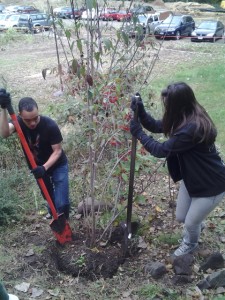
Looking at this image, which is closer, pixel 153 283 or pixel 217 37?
pixel 153 283

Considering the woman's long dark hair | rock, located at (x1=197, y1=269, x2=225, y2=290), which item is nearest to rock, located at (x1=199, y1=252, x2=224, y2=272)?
rock, located at (x1=197, y1=269, x2=225, y2=290)

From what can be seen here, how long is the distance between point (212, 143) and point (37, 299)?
178cm

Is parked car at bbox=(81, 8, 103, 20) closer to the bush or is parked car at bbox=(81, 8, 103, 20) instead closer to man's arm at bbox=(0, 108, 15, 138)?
man's arm at bbox=(0, 108, 15, 138)

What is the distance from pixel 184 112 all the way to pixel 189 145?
0.80 ft

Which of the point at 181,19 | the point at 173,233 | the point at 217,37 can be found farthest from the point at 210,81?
the point at 181,19

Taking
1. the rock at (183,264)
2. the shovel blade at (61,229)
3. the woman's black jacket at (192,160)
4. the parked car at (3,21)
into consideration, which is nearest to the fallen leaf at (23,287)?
the shovel blade at (61,229)

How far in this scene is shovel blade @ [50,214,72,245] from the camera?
3.55 metres

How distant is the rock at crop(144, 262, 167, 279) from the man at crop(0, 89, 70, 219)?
0.99m

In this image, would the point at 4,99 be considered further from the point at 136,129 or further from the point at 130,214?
the point at 130,214

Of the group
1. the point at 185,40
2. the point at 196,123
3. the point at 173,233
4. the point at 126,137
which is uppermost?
the point at 196,123

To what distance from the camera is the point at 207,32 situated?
19.2 meters

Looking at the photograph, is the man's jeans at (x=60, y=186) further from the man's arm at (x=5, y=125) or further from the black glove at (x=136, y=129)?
the black glove at (x=136, y=129)

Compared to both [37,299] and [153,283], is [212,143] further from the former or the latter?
[37,299]

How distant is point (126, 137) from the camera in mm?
3166
